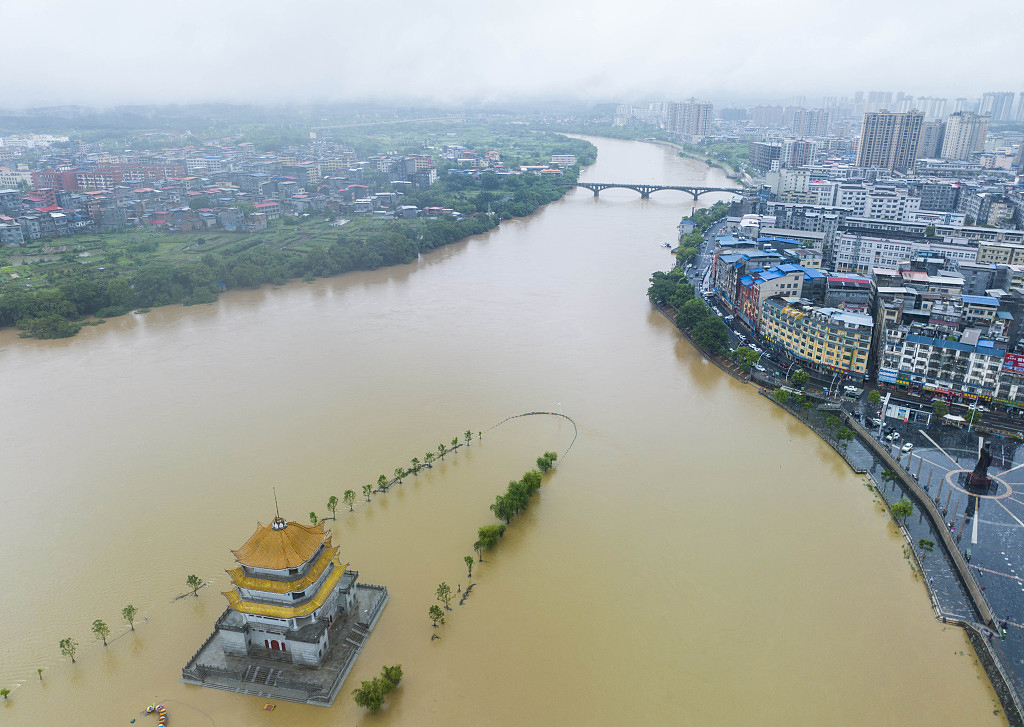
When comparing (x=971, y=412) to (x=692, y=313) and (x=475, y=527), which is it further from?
(x=475, y=527)

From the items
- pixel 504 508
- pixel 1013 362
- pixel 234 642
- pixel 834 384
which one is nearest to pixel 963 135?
pixel 1013 362

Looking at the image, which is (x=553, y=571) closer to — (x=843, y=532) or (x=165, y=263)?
(x=843, y=532)

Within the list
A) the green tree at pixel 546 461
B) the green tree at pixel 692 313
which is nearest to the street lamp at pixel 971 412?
the green tree at pixel 692 313

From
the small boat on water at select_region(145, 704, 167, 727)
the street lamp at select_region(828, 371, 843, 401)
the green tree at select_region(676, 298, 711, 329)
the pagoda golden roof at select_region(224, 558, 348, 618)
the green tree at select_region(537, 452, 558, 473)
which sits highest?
the green tree at select_region(676, 298, 711, 329)

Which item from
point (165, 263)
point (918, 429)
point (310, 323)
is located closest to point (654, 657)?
point (918, 429)

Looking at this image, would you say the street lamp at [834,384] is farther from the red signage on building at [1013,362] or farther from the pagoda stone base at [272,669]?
the pagoda stone base at [272,669]

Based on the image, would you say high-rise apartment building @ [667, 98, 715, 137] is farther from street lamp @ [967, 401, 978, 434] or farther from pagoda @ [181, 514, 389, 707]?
pagoda @ [181, 514, 389, 707]

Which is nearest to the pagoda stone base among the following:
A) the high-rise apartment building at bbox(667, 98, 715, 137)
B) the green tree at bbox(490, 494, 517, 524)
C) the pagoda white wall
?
the pagoda white wall

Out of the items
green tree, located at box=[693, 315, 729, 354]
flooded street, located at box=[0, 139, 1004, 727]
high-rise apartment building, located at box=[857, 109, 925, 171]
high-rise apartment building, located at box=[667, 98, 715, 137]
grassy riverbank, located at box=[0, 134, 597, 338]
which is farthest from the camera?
high-rise apartment building, located at box=[667, 98, 715, 137]
